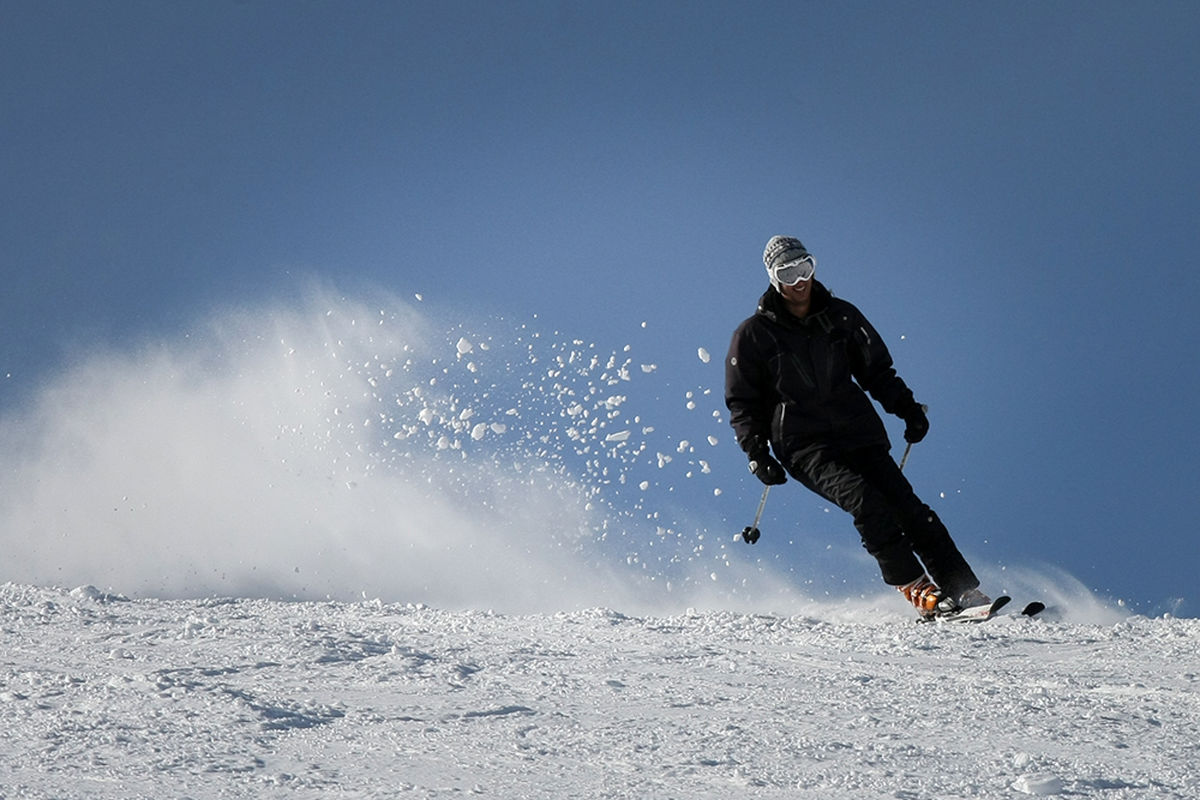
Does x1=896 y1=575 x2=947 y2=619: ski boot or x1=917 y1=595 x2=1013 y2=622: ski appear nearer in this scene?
x1=917 y1=595 x2=1013 y2=622: ski

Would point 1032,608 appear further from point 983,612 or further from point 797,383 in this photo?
point 797,383

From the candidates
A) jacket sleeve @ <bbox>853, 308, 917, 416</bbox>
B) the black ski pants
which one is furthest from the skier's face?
the black ski pants

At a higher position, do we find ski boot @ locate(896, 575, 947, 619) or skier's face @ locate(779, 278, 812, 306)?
skier's face @ locate(779, 278, 812, 306)

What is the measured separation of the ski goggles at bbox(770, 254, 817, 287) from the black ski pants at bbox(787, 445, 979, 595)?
975 millimetres

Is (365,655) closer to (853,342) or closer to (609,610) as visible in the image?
(609,610)

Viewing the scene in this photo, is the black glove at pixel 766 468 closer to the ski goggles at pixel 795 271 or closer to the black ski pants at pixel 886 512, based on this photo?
the black ski pants at pixel 886 512

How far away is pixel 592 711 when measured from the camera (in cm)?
342

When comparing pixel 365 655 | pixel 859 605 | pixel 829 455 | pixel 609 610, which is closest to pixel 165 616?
pixel 365 655

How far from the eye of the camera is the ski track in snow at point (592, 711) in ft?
8.80

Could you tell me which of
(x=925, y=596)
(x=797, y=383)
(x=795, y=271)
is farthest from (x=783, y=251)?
(x=925, y=596)

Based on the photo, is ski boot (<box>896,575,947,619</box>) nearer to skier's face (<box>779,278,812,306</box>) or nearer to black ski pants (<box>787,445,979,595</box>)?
black ski pants (<box>787,445,979,595</box>)

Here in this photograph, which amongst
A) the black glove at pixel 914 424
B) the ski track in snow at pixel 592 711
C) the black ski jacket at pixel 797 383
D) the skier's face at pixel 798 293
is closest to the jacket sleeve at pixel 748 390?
the black ski jacket at pixel 797 383

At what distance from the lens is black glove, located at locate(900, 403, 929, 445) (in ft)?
22.9

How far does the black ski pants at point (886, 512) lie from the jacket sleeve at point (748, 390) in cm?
28
